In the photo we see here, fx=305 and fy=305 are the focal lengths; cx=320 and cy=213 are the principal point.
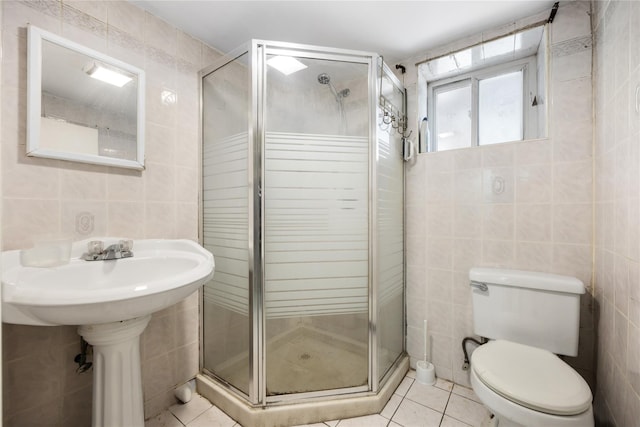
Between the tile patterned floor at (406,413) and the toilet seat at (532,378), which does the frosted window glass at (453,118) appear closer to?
the toilet seat at (532,378)

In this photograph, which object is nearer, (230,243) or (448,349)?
(230,243)

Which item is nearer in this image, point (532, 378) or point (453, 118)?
point (532, 378)

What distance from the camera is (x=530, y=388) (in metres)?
1.13

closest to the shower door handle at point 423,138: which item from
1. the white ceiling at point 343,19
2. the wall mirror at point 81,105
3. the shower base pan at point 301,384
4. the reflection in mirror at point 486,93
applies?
the reflection in mirror at point 486,93

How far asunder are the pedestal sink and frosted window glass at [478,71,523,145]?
69.3 inches

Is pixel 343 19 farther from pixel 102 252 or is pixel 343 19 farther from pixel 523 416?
pixel 523 416

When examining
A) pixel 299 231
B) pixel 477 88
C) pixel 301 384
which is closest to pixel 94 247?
pixel 299 231

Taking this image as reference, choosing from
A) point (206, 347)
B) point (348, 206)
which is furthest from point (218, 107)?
point (206, 347)

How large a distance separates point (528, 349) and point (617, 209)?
70 cm

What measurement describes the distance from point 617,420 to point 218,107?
7.52ft

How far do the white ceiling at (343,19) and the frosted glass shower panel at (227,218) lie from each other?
26 cm

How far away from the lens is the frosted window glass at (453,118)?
195cm

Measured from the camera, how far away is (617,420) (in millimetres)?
1208

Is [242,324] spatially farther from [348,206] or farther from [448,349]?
[448,349]
